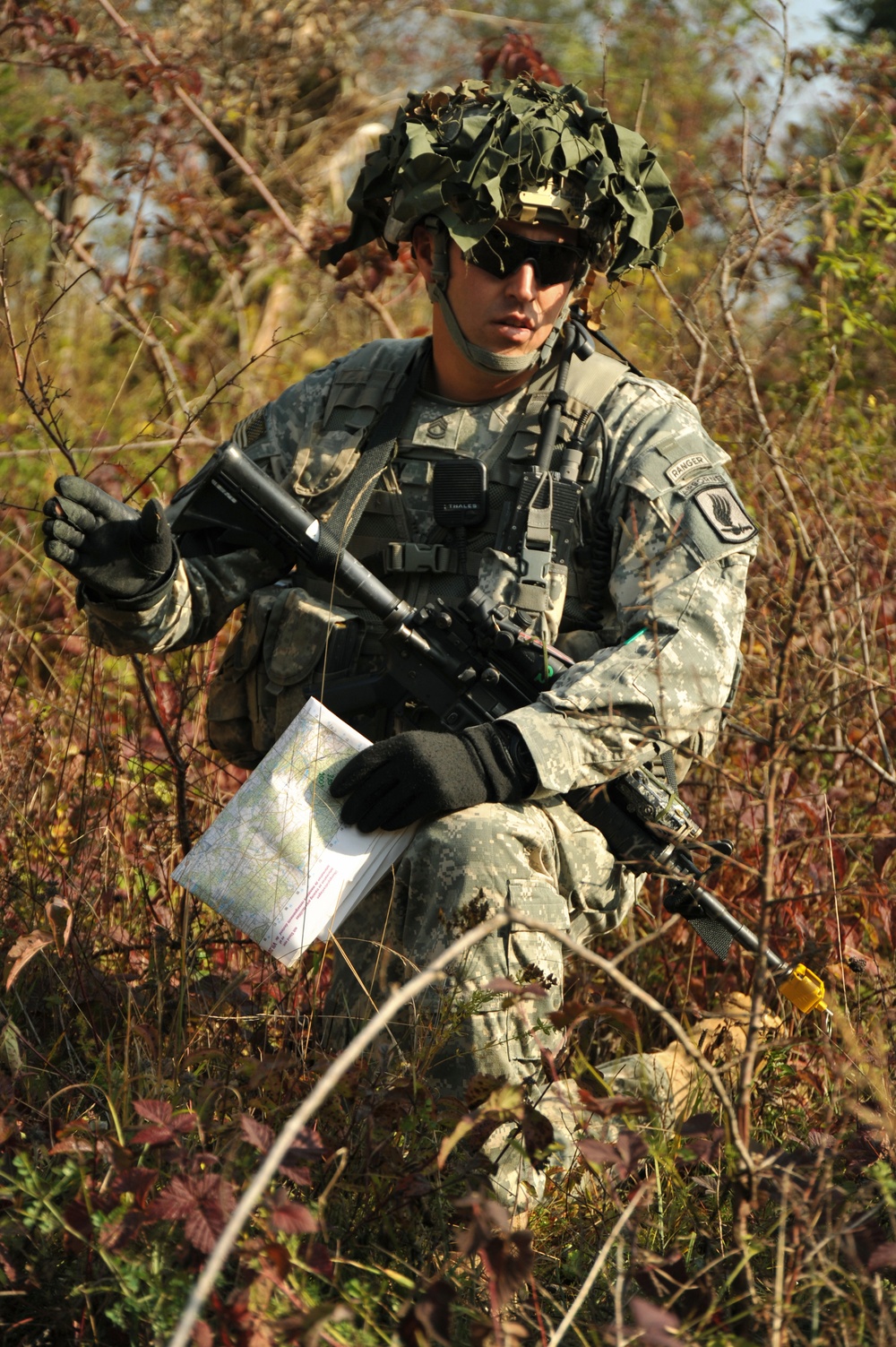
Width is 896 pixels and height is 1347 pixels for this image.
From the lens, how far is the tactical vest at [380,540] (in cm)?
304

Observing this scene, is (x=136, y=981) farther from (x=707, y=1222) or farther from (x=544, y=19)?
(x=544, y=19)

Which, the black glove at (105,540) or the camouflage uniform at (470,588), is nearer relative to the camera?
the camouflage uniform at (470,588)

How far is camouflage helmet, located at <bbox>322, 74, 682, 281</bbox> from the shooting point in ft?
→ 9.54

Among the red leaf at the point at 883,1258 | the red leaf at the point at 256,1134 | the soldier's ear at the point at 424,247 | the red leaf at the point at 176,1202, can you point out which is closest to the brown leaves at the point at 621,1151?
the red leaf at the point at 883,1258

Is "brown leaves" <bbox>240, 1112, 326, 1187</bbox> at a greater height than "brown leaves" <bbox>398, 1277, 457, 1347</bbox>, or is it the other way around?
"brown leaves" <bbox>240, 1112, 326, 1187</bbox>

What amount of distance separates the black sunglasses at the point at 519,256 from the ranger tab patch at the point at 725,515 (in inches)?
25.3

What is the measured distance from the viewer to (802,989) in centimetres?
252

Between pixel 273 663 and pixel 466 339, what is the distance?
90 centimetres

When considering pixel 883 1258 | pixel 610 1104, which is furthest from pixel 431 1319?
pixel 883 1258

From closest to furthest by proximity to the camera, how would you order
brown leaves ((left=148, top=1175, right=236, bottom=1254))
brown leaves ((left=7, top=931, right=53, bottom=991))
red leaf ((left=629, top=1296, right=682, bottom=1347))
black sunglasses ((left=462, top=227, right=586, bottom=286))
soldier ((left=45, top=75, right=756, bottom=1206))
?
red leaf ((left=629, top=1296, right=682, bottom=1347)) → brown leaves ((left=148, top=1175, right=236, bottom=1254)) → brown leaves ((left=7, top=931, right=53, bottom=991)) → soldier ((left=45, top=75, right=756, bottom=1206)) → black sunglasses ((left=462, top=227, right=586, bottom=286))

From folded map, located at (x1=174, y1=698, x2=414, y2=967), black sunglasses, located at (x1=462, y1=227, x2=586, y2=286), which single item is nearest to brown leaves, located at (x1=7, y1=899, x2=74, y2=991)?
folded map, located at (x1=174, y1=698, x2=414, y2=967)

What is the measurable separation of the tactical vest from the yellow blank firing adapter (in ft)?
2.83

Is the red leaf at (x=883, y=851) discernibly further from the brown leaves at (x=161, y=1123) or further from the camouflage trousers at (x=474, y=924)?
the brown leaves at (x=161, y=1123)

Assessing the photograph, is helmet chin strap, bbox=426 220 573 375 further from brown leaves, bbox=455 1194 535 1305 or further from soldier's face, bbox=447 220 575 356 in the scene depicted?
brown leaves, bbox=455 1194 535 1305
